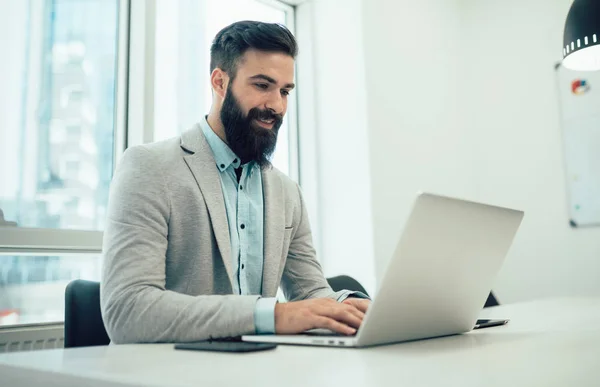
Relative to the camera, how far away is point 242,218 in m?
1.48

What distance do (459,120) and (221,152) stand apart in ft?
7.99

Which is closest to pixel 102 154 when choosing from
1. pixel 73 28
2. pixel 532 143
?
pixel 73 28

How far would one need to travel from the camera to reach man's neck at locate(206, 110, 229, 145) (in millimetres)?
1562

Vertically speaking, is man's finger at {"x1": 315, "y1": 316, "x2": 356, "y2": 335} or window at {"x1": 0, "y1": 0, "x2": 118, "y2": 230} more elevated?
window at {"x1": 0, "y1": 0, "x2": 118, "y2": 230}

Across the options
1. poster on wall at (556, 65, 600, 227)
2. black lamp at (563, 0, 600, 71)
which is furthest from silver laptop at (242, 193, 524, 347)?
poster on wall at (556, 65, 600, 227)

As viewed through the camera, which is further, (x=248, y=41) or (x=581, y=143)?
(x=581, y=143)

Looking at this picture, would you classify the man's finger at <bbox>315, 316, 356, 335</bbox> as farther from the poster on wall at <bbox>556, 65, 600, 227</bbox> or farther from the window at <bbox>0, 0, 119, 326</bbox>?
the poster on wall at <bbox>556, 65, 600, 227</bbox>

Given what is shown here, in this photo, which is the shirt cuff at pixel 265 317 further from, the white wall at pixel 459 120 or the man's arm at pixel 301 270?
the white wall at pixel 459 120

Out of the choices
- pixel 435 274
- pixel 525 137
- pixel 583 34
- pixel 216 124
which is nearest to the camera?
pixel 435 274

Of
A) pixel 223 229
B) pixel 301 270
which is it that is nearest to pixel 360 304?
pixel 223 229

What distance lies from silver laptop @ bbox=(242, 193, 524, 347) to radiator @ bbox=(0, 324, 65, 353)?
116 centimetres

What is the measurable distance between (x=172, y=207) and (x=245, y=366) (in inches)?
26.9

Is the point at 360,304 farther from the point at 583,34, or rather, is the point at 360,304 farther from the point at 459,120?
Result: the point at 459,120

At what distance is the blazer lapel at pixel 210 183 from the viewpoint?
1333 mm
